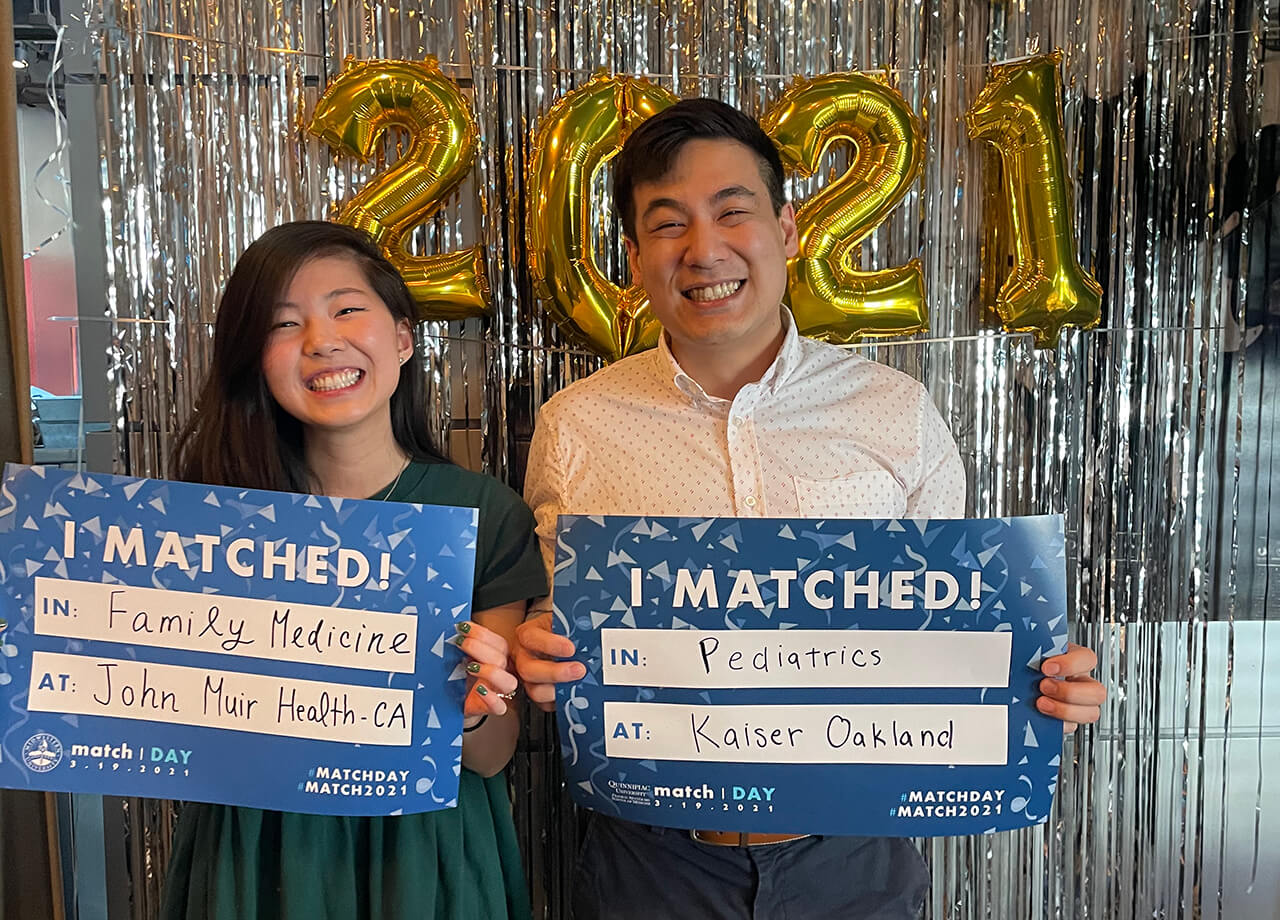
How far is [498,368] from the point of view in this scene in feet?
5.82

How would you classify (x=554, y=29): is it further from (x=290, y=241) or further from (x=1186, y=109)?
(x=1186, y=109)

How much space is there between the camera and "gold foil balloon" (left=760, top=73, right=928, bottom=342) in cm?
167

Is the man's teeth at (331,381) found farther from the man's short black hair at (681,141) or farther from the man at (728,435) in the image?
the man's short black hair at (681,141)

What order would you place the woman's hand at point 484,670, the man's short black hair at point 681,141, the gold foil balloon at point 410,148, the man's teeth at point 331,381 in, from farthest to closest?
the gold foil balloon at point 410,148 → the man's short black hair at point 681,141 → the man's teeth at point 331,381 → the woman's hand at point 484,670

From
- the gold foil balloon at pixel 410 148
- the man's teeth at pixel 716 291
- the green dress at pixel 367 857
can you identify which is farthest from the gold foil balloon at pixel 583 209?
the green dress at pixel 367 857

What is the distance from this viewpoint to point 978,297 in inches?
71.2

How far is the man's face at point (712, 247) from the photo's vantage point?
129 cm

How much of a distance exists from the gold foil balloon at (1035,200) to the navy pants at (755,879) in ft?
3.09

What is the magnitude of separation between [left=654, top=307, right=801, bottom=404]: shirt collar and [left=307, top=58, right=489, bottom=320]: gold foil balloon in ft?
1.55

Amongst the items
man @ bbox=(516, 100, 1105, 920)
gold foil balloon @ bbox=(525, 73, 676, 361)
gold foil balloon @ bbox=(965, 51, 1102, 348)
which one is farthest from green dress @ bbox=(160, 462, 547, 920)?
gold foil balloon @ bbox=(965, 51, 1102, 348)

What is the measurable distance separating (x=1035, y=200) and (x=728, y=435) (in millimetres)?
791

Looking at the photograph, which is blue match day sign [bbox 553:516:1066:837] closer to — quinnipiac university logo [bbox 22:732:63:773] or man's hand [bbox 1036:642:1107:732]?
man's hand [bbox 1036:642:1107:732]

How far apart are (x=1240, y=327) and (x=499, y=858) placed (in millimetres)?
1585

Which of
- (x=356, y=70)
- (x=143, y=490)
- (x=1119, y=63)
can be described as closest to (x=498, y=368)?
(x=356, y=70)
